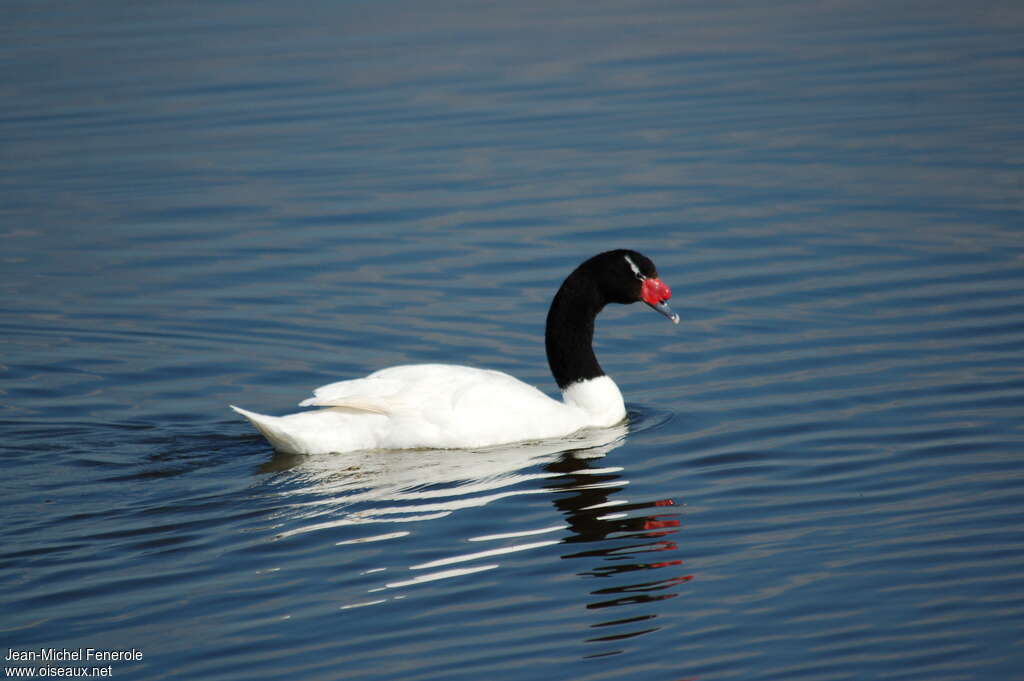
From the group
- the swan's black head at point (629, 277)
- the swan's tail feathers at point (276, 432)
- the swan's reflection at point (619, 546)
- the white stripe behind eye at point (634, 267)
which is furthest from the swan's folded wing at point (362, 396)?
the white stripe behind eye at point (634, 267)

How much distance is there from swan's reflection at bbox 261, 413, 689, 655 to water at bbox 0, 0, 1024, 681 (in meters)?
0.03

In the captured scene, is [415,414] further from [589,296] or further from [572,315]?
[589,296]

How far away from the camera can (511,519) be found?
8.38m

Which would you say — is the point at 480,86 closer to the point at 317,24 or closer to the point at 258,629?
the point at 317,24

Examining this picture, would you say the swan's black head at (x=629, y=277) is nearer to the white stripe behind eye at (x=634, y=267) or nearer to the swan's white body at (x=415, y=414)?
the white stripe behind eye at (x=634, y=267)

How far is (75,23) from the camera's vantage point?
27297 mm

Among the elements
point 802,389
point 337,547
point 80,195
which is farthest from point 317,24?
point 337,547

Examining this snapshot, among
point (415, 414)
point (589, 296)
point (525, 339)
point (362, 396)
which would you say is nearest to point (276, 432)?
point (362, 396)

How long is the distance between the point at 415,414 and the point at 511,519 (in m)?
1.61

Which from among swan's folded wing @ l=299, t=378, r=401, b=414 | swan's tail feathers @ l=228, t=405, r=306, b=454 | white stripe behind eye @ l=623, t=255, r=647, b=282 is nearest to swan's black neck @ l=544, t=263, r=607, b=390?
white stripe behind eye @ l=623, t=255, r=647, b=282

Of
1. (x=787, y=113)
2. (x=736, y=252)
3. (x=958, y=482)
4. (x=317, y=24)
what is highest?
(x=317, y=24)

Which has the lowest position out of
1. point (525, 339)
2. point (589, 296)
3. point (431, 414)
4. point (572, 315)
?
point (431, 414)

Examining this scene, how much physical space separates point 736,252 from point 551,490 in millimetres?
5657

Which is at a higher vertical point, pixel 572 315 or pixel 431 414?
pixel 572 315
